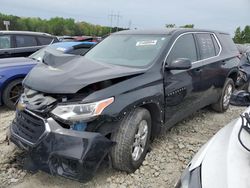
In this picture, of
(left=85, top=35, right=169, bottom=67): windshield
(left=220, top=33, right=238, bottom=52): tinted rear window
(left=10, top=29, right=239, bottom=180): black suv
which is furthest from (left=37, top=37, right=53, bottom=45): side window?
(left=220, top=33, right=238, bottom=52): tinted rear window

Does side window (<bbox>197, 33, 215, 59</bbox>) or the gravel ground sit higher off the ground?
side window (<bbox>197, 33, 215, 59</bbox>)

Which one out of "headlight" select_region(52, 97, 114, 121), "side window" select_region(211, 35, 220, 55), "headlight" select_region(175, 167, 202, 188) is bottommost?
"headlight" select_region(175, 167, 202, 188)

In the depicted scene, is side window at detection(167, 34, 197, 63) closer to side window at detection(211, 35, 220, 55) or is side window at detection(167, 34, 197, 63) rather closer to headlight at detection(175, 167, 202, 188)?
side window at detection(211, 35, 220, 55)

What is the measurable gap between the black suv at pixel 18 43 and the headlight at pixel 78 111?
6.10 metres

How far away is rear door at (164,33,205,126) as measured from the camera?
3613 millimetres

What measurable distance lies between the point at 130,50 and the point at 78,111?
1.57m

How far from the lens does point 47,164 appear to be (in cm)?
261

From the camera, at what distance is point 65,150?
2516 mm

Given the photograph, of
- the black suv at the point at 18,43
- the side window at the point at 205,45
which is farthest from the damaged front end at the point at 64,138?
the black suv at the point at 18,43

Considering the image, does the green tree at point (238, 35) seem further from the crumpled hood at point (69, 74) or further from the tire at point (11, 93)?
the crumpled hood at point (69, 74)

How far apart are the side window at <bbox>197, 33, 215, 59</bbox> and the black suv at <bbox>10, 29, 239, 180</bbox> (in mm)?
436

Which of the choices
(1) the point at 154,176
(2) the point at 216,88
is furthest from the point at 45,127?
(2) the point at 216,88

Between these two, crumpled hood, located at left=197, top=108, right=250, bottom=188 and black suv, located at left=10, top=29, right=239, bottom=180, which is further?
black suv, located at left=10, top=29, right=239, bottom=180

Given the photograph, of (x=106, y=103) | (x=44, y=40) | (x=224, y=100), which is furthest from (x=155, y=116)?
(x=44, y=40)
